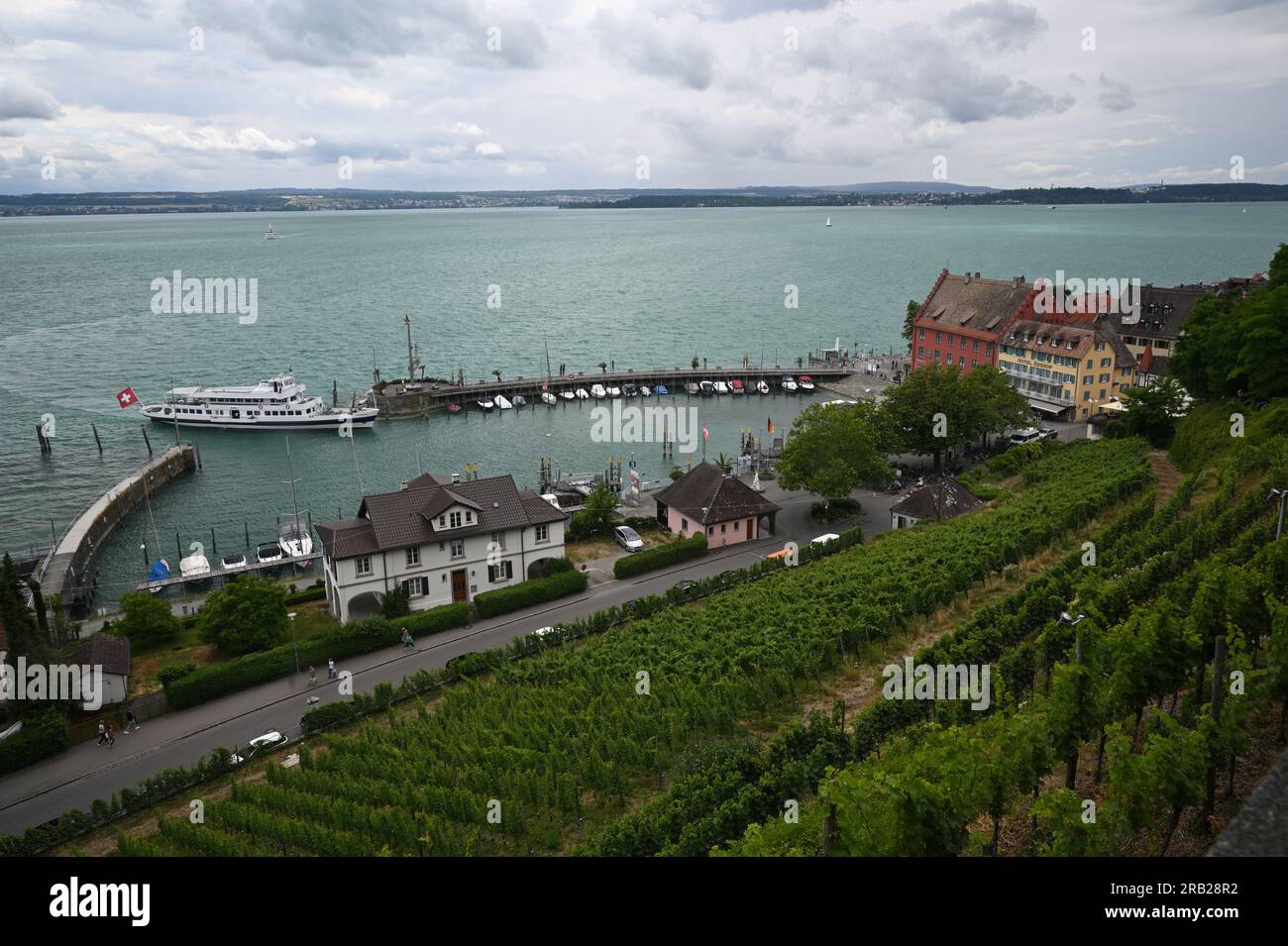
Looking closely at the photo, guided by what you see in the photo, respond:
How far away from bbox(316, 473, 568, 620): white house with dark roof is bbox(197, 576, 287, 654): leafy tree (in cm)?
337

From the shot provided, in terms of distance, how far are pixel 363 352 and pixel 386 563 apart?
283 ft

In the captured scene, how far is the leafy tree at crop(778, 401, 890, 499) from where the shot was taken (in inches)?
2010

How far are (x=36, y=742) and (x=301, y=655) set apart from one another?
9208 mm

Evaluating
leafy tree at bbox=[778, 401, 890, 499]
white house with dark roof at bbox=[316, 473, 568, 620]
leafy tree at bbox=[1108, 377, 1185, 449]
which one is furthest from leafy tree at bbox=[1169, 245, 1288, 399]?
white house with dark roof at bbox=[316, 473, 568, 620]

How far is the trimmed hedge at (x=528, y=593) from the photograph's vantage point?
41.5 meters

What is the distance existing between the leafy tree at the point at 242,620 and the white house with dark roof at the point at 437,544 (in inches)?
133

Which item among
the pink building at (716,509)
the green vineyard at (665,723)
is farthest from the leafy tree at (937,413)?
the green vineyard at (665,723)

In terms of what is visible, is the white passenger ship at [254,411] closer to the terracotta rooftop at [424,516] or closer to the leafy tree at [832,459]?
the terracotta rooftop at [424,516]

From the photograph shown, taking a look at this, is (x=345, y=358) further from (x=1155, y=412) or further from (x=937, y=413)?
(x=1155, y=412)

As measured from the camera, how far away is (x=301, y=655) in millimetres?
36531

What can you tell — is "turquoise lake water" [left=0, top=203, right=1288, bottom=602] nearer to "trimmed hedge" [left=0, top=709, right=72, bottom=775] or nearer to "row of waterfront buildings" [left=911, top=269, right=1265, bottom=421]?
"row of waterfront buildings" [left=911, top=269, right=1265, bottom=421]

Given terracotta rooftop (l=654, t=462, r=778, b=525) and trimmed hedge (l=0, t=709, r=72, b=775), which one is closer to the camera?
trimmed hedge (l=0, t=709, r=72, b=775)

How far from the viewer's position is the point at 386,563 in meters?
41.5

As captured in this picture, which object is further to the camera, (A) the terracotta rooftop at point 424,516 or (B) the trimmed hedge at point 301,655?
(A) the terracotta rooftop at point 424,516
